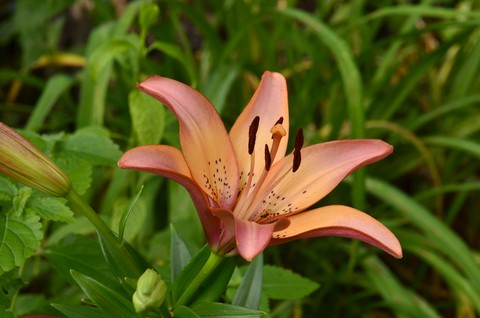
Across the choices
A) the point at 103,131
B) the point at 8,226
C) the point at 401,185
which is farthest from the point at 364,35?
the point at 8,226

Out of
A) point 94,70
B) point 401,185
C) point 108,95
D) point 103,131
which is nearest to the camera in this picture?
point 103,131

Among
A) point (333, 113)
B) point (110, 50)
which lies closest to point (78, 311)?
point (110, 50)

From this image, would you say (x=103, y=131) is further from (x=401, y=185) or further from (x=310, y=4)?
(x=310, y=4)

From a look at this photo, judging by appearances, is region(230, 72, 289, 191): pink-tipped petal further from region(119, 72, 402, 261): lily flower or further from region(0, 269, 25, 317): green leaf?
region(0, 269, 25, 317): green leaf

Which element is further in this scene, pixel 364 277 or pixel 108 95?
pixel 108 95

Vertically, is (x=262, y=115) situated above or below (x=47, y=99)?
above

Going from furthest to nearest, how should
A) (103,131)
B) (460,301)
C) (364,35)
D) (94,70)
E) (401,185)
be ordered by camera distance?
(401,185) < (364,35) < (460,301) < (94,70) < (103,131)

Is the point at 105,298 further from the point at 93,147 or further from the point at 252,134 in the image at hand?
the point at 93,147
